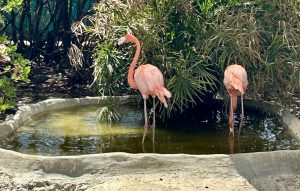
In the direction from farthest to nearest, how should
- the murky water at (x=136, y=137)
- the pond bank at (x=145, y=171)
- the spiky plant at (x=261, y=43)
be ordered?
the spiky plant at (x=261, y=43)
the murky water at (x=136, y=137)
the pond bank at (x=145, y=171)

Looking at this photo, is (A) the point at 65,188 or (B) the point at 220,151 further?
(B) the point at 220,151

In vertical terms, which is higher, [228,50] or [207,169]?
[228,50]

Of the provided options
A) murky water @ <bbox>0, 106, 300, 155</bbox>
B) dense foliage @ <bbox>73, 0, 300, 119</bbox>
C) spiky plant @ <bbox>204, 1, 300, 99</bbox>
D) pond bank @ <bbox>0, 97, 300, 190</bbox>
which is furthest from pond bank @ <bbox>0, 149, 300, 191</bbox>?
spiky plant @ <bbox>204, 1, 300, 99</bbox>

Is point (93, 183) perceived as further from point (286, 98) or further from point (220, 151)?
point (286, 98)

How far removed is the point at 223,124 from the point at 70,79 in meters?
4.10

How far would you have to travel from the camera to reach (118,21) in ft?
22.6

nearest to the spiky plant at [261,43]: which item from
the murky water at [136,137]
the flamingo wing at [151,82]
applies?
the murky water at [136,137]

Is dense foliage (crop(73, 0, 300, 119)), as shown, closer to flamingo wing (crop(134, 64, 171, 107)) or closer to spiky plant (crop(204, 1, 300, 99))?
A: spiky plant (crop(204, 1, 300, 99))

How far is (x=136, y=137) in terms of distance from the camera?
19.6ft

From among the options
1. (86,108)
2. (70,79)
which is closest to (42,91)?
(70,79)

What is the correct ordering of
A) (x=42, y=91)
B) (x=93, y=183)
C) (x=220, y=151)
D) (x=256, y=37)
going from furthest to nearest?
(x=42, y=91), (x=256, y=37), (x=220, y=151), (x=93, y=183)

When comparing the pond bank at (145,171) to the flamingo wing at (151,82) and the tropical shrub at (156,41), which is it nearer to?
Result: the flamingo wing at (151,82)

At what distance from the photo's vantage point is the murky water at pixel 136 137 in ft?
18.2

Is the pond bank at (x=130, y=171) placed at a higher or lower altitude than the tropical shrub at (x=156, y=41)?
lower
